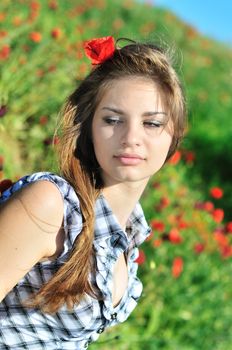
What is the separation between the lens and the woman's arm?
5.06 feet

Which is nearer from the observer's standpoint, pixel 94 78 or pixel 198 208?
pixel 94 78

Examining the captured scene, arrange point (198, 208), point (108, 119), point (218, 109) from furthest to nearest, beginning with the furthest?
point (218, 109)
point (198, 208)
point (108, 119)

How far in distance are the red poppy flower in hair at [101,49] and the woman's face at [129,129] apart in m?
0.10

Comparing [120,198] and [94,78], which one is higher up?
[94,78]

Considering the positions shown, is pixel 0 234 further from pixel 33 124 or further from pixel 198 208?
pixel 198 208

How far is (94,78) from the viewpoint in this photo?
180 cm

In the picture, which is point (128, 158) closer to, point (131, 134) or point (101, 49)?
point (131, 134)

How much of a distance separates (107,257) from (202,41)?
1199 cm

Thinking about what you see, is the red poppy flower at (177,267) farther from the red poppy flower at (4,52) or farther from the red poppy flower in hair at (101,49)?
the red poppy flower in hair at (101,49)

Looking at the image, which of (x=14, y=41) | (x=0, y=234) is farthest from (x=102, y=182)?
(x=14, y=41)

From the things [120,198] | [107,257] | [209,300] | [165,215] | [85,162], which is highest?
[85,162]

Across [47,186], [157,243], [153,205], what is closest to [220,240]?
[153,205]

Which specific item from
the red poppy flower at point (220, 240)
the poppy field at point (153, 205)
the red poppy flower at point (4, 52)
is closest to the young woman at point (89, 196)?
the poppy field at point (153, 205)

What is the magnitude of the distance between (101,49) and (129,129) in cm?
25
